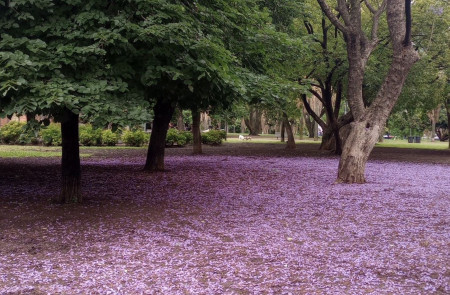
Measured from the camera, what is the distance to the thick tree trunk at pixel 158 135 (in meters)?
14.4

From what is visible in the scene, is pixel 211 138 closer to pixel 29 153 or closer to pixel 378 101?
pixel 29 153

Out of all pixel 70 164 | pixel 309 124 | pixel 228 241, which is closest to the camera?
pixel 228 241

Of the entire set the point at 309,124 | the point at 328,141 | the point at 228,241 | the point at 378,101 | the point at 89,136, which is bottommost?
the point at 228,241

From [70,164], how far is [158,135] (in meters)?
6.41

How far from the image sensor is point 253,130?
61.2m

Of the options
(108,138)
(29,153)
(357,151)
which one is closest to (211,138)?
(108,138)

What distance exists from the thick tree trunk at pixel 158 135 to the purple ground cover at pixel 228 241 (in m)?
3.36

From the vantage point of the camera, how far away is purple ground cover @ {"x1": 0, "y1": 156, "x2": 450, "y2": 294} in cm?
466

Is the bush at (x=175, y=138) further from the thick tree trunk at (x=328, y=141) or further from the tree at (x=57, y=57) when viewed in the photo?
the tree at (x=57, y=57)

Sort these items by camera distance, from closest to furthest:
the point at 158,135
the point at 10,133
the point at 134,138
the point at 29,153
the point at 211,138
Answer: the point at 158,135, the point at 29,153, the point at 10,133, the point at 134,138, the point at 211,138

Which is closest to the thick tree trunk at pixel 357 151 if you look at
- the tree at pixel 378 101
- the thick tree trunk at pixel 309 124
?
the tree at pixel 378 101

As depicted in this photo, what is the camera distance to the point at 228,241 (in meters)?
6.41

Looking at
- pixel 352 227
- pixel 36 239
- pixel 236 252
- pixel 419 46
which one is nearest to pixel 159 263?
pixel 236 252

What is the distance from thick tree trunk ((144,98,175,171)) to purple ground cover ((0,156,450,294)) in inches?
132
